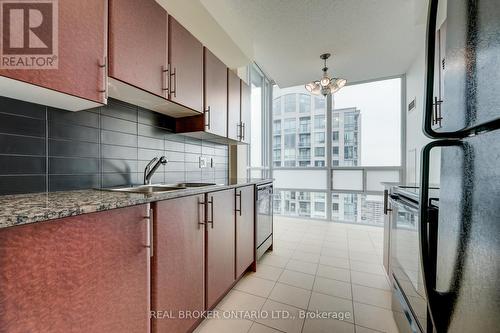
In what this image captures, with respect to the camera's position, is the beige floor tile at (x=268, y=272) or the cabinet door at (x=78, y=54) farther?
the beige floor tile at (x=268, y=272)

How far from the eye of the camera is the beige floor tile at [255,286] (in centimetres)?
181

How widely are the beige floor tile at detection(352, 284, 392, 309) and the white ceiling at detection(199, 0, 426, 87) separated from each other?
272 cm

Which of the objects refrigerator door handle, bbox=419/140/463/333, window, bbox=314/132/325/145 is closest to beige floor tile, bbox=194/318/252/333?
refrigerator door handle, bbox=419/140/463/333

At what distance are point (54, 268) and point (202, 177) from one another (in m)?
1.65

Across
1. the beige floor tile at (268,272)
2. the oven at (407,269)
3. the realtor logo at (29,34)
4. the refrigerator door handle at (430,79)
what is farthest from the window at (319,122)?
the realtor logo at (29,34)

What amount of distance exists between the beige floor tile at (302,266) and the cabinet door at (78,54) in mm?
2242

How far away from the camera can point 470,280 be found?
0.49m

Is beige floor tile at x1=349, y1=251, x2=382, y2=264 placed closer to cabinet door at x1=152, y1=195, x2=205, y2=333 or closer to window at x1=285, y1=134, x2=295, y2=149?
cabinet door at x1=152, y1=195, x2=205, y2=333

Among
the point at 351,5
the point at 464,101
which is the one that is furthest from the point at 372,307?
the point at 351,5

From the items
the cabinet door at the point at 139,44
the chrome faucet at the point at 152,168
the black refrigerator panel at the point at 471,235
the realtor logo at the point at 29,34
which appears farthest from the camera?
the chrome faucet at the point at 152,168

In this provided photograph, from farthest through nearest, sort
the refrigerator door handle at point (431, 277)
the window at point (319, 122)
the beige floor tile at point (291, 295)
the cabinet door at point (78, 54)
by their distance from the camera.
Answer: the window at point (319, 122) < the beige floor tile at point (291, 295) < the cabinet door at point (78, 54) < the refrigerator door handle at point (431, 277)

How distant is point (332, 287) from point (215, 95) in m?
2.08

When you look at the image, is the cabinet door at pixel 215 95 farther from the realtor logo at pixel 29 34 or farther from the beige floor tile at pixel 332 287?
the beige floor tile at pixel 332 287

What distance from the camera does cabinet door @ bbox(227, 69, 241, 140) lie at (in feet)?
7.12
